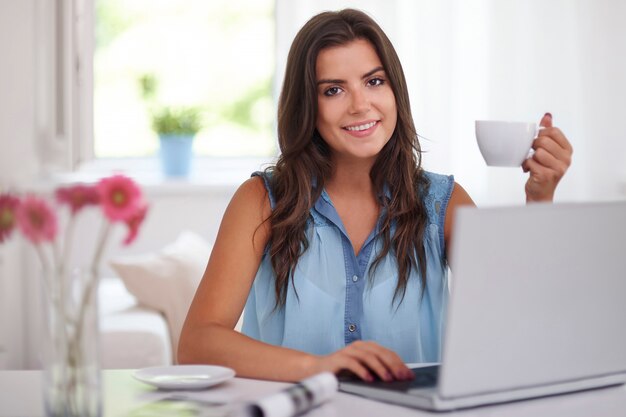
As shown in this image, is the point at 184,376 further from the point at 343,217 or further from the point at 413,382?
the point at 343,217

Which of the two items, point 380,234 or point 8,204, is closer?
point 8,204

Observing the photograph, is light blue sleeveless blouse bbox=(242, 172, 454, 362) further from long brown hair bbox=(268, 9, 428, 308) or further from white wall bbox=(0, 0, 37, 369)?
white wall bbox=(0, 0, 37, 369)

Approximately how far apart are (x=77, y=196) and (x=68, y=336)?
0.51 ft

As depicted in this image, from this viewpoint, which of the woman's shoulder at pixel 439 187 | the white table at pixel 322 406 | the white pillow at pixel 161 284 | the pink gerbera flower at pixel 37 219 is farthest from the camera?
the white pillow at pixel 161 284

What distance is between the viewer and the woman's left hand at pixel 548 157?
5.51 ft

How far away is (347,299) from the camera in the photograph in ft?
6.04

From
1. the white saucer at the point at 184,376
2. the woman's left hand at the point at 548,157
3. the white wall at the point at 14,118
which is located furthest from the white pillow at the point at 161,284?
the white saucer at the point at 184,376

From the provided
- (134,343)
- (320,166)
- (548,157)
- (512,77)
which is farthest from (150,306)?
(512,77)

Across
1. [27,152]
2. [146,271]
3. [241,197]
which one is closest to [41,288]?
[241,197]

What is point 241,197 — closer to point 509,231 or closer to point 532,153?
point 532,153

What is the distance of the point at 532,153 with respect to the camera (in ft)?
5.74

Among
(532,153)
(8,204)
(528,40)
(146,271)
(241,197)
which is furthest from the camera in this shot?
(528,40)

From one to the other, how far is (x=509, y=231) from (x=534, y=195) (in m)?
0.78

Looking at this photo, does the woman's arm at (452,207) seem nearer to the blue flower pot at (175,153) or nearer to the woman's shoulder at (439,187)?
the woman's shoulder at (439,187)
